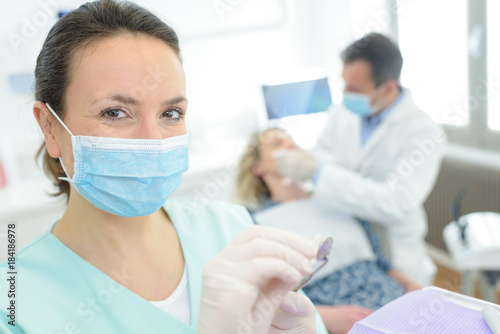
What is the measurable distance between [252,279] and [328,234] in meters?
1.36

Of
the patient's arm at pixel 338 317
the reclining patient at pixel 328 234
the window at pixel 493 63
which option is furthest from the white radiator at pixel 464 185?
the patient's arm at pixel 338 317

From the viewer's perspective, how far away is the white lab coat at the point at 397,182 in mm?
2045

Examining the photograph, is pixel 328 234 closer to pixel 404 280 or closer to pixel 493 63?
pixel 404 280

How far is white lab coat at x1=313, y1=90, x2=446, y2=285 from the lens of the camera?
6.71ft

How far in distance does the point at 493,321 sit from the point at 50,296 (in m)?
0.78

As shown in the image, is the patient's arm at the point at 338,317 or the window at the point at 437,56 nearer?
the patient's arm at the point at 338,317

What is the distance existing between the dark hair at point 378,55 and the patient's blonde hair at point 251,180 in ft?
1.90

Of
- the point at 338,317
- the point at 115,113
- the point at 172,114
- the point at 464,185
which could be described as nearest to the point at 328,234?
the point at 338,317

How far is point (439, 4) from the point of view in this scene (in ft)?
10.0

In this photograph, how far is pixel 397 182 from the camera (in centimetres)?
208

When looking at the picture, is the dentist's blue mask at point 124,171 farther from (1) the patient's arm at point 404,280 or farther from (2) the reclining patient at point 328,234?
(1) the patient's arm at point 404,280

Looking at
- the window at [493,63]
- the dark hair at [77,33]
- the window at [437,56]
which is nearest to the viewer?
the dark hair at [77,33]

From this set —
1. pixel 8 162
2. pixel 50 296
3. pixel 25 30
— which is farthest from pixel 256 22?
pixel 50 296

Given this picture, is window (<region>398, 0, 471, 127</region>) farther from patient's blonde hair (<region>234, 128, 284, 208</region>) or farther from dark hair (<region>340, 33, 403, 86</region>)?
patient's blonde hair (<region>234, 128, 284, 208</region>)
